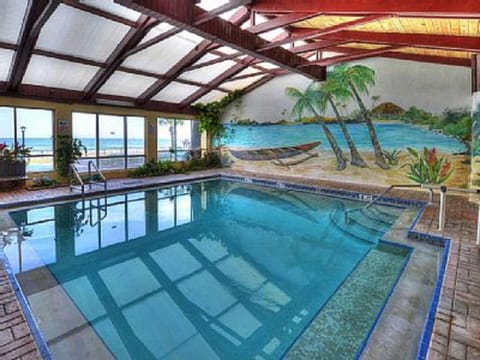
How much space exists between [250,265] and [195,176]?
6.84 metres

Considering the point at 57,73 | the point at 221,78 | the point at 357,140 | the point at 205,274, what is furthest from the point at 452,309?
the point at 221,78

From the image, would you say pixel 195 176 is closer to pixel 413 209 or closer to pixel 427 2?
pixel 413 209

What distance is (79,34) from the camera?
21.2 feet

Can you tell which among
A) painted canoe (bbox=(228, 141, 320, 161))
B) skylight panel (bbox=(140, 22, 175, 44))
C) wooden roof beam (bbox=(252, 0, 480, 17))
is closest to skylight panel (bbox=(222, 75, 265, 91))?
painted canoe (bbox=(228, 141, 320, 161))

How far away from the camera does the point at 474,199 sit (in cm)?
715

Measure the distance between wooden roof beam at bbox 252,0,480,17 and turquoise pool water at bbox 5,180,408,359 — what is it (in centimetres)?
302

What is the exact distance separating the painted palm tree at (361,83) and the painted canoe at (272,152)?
5.84 ft

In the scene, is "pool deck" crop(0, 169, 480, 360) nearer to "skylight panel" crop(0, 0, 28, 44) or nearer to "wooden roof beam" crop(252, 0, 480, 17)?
"wooden roof beam" crop(252, 0, 480, 17)

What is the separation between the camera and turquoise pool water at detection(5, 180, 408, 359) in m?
2.73

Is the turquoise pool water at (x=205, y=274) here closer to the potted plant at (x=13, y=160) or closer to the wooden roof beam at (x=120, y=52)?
the potted plant at (x=13, y=160)

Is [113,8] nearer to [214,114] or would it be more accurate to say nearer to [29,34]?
Answer: [29,34]

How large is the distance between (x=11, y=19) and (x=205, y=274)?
18.1 ft

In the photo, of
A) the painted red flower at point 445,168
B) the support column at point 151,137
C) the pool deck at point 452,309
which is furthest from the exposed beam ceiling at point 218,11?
the painted red flower at point 445,168

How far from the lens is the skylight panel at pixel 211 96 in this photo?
1184cm
